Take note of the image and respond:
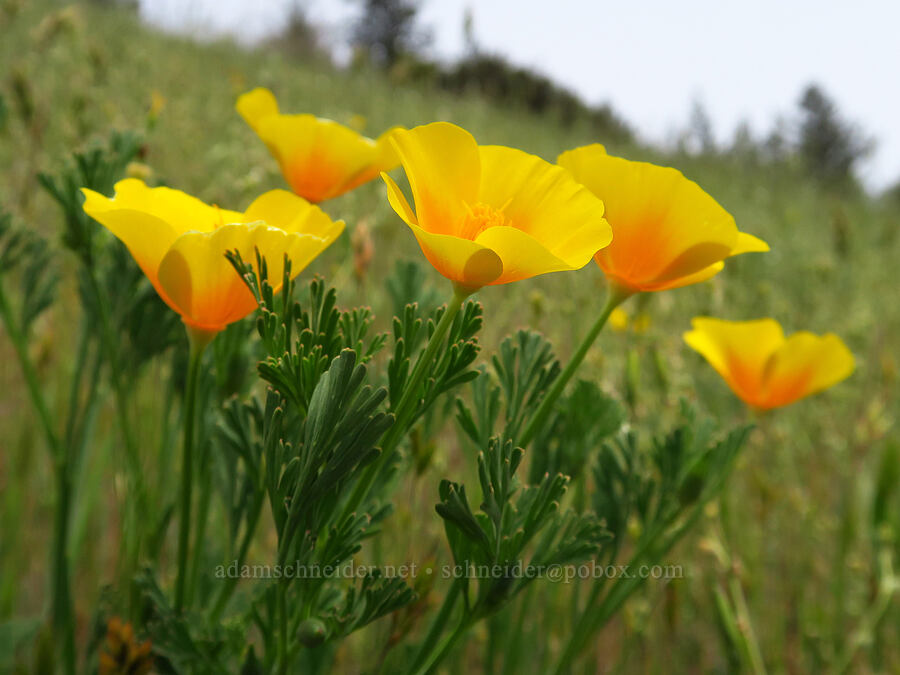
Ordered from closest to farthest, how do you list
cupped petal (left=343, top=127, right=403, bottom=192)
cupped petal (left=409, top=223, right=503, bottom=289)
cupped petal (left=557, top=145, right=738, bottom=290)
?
cupped petal (left=409, top=223, right=503, bottom=289), cupped petal (left=557, top=145, right=738, bottom=290), cupped petal (left=343, top=127, right=403, bottom=192)

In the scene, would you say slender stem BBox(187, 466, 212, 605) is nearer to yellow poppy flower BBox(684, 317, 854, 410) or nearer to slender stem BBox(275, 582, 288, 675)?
slender stem BBox(275, 582, 288, 675)

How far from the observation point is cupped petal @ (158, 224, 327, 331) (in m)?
0.52

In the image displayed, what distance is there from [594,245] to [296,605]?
1.28ft

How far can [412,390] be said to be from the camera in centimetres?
49

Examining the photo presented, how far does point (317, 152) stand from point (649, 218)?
0.40 meters

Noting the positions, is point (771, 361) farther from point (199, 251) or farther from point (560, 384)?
point (199, 251)

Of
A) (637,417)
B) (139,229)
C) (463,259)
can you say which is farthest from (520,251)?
(637,417)

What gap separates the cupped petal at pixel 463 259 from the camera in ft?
1.51

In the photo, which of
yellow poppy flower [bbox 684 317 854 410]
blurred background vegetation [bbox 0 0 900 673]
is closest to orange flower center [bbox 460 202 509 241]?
blurred background vegetation [bbox 0 0 900 673]

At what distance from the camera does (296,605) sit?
0.58m

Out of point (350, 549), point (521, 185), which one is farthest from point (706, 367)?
point (350, 549)

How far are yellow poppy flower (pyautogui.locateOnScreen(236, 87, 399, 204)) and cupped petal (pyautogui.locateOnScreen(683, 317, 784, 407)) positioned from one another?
490mm

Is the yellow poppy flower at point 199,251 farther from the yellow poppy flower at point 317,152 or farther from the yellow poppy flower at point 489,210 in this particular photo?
the yellow poppy flower at point 317,152

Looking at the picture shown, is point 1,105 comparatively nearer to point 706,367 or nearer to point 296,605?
point 296,605
